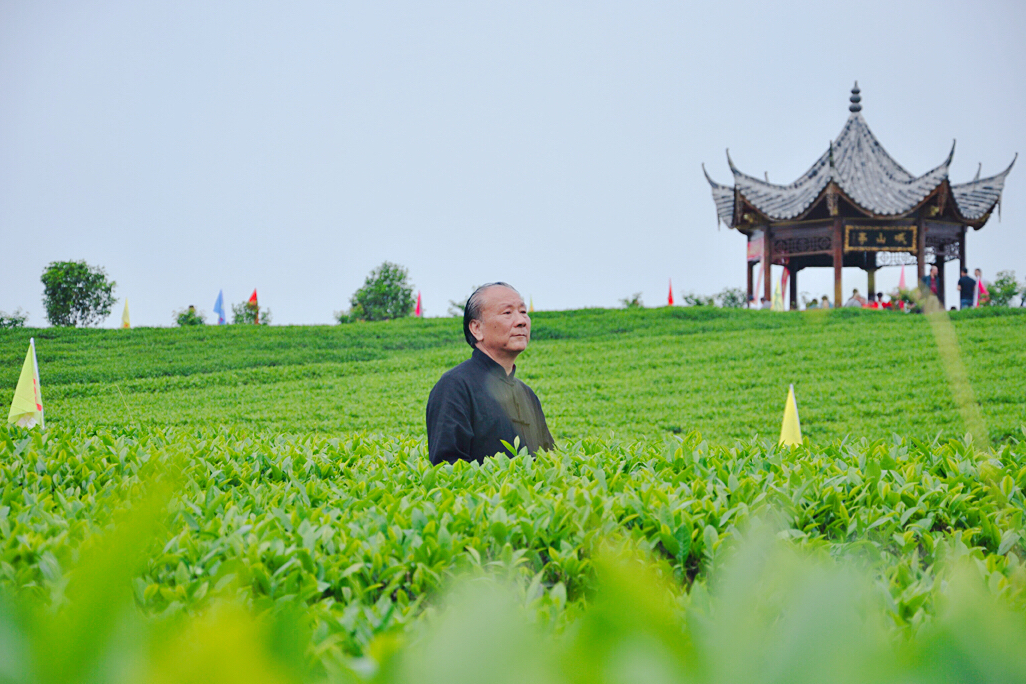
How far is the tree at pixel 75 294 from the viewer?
2264cm

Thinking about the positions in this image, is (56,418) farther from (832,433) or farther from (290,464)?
(832,433)

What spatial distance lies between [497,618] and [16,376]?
1539 centimetres

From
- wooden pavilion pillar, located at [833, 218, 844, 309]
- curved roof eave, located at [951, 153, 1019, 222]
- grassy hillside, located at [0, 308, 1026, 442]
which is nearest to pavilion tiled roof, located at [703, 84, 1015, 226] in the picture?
curved roof eave, located at [951, 153, 1019, 222]

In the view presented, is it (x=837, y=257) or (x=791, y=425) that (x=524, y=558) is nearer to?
(x=791, y=425)

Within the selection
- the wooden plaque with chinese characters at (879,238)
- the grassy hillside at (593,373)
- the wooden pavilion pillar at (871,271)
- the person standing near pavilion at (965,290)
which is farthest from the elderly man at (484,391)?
the wooden pavilion pillar at (871,271)

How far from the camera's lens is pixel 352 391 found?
13719mm

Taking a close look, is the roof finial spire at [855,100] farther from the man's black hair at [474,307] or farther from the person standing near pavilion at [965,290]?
the man's black hair at [474,307]

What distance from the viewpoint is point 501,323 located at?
4.04m

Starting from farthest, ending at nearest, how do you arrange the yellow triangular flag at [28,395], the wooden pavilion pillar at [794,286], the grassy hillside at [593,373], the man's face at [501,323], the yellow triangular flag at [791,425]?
the wooden pavilion pillar at [794,286] < the grassy hillside at [593,373] < the yellow triangular flag at [28,395] < the yellow triangular flag at [791,425] < the man's face at [501,323]

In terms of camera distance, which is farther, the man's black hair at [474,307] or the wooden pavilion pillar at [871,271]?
the wooden pavilion pillar at [871,271]

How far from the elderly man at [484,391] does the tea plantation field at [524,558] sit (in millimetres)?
247

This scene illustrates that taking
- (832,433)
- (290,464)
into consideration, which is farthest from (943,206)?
(290,464)

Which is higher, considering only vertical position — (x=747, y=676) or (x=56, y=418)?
(x=747, y=676)

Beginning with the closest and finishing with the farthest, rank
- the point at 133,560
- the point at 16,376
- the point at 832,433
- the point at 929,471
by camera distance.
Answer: the point at 133,560 → the point at 929,471 → the point at 832,433 → the point at 16,376
